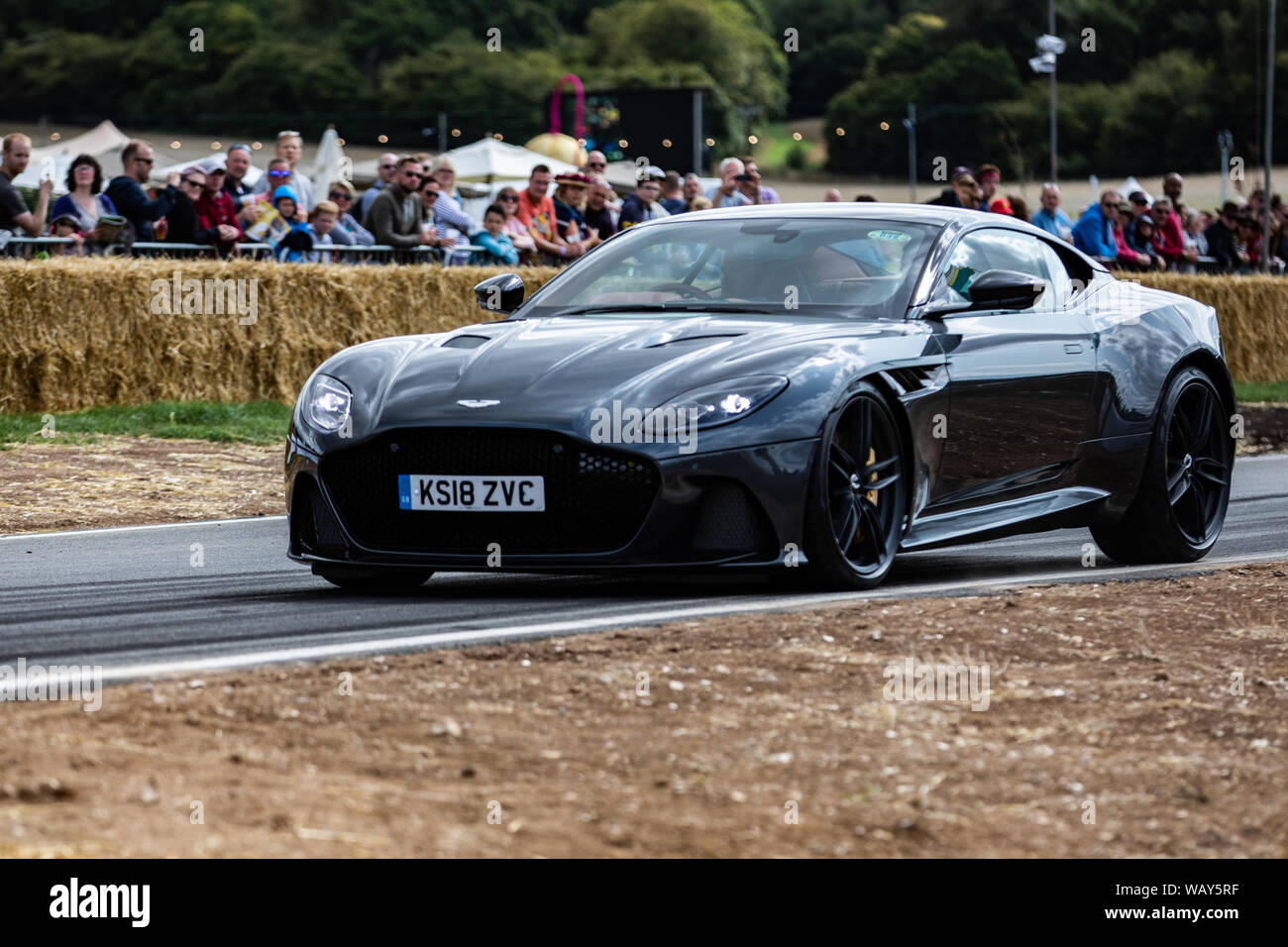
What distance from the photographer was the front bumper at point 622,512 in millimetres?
7145

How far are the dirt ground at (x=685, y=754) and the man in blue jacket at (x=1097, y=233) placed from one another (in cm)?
1700

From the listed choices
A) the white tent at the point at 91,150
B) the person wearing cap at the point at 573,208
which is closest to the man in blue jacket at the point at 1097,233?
the person wearing cap at the point at 573,208

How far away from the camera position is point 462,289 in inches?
712

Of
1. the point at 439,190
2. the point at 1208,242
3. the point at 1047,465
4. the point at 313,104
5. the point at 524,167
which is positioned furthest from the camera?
the point at 313,104

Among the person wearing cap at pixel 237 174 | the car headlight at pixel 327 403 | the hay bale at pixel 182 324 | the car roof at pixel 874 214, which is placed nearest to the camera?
the car headlight at pixel 327 403

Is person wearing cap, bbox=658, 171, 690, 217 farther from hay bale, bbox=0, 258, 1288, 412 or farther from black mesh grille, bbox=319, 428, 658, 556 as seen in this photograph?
black mesh grille, bbox=319, 428, 658, 556

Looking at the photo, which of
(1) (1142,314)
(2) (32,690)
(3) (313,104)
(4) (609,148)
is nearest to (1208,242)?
(1) (1142,314)

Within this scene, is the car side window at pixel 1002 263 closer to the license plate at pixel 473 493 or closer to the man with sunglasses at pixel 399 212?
the license plate at pixel 473 493

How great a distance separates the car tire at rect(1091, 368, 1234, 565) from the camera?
30.4ft

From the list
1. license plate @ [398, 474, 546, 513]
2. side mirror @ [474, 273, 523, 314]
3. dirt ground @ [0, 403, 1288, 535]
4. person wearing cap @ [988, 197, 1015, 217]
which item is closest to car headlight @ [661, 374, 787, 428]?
license plate @ [398, 474, 546, 513]

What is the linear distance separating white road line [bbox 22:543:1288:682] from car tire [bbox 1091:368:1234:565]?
0.97 metres

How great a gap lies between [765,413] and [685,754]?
8.72 feet
